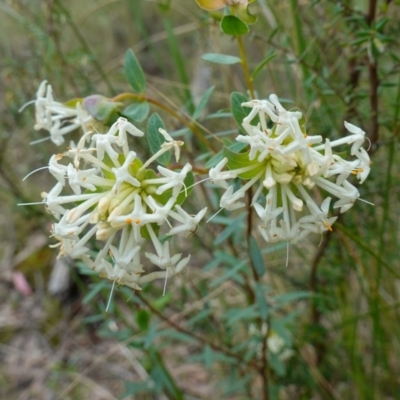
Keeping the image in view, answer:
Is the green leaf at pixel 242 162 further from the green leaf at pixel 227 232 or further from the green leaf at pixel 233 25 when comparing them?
the green leaf at pixel 227 232

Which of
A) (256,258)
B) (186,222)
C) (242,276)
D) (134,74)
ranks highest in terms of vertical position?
(134,74)

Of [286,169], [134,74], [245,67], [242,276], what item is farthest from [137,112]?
[242,276]

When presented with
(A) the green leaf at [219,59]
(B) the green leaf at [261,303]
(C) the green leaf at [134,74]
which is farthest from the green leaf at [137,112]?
(B) the green leaf at [261,303]

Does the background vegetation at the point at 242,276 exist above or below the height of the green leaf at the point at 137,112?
below

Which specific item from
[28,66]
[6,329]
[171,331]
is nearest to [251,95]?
[171,331]

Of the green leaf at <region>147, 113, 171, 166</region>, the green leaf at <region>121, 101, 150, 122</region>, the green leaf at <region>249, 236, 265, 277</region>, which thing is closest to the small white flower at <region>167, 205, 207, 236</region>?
the green leaf at <region>147, 113, 171, 166</region>

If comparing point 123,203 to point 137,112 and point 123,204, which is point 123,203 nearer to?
point 123,204
